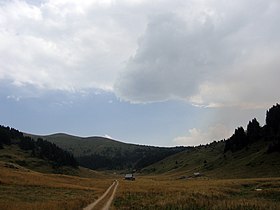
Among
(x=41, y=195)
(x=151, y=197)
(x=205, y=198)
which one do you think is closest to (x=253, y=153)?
(x=151, y=197)

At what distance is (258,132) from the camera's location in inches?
6535

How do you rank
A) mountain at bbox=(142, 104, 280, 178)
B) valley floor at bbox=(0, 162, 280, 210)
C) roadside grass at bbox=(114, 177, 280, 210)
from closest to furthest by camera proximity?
valley floor at bbox=(0, 162, 280, 210), roadside grass at bbox=(114, 177, 280, 210), mountain at bbox=(142, 104, 280, 178)

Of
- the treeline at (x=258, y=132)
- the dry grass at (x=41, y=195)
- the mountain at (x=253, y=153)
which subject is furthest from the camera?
the treeline at (x=258, y=132)

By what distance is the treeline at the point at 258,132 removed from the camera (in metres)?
153

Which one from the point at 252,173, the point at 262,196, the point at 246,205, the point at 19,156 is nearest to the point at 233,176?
the point at 252,173

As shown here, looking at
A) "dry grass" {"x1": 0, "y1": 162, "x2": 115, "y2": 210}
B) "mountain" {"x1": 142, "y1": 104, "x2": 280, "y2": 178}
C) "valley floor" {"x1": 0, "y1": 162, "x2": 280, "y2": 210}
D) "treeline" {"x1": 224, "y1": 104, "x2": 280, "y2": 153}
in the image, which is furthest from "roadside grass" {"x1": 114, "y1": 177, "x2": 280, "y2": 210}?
"treeline" {"x1": 224, "y1": 104, "x2": 280, "y2": 153}

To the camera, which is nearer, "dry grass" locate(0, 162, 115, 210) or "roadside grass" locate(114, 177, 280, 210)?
"dry grass" locate(0, 162, 115, 210)

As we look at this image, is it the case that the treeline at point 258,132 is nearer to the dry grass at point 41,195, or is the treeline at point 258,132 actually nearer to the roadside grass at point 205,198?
the roadside grass at point 205,198

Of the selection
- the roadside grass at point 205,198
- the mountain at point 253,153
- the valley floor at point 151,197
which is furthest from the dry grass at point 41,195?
the mountain at point 253,153

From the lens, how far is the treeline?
502 feet

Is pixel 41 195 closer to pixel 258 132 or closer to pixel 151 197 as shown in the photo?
pixel 151 197

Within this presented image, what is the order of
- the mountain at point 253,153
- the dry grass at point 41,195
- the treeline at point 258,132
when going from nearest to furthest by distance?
the dry grass at point 41,195 → the mountain at point 253,153 → the treeline at point 258,132

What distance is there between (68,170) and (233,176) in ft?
323

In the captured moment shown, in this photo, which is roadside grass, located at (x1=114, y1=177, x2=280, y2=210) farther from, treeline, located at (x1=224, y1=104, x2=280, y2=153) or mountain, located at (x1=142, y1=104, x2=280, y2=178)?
treeline, located at (x1=224, y1=104, x2=280, y2=153)
